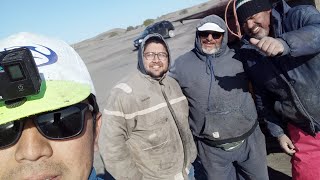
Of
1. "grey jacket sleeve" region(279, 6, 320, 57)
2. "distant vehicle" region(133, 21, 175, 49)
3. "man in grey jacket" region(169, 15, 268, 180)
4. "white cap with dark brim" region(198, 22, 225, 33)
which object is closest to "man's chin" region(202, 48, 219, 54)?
"man in grey jacket" region(169, 15, 268, 180)

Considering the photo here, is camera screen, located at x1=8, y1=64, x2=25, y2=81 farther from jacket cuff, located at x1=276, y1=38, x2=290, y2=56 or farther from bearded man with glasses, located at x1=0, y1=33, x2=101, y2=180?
jacket cuff, located at x1=276, y1=38, x2=290, y2=56

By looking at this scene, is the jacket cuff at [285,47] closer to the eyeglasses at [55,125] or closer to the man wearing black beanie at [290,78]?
the man wearing black beanie at [290,78]

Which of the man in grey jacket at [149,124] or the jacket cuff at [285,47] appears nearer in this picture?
the jacket cuff at [285,47]

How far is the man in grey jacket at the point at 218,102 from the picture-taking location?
3.18 metres

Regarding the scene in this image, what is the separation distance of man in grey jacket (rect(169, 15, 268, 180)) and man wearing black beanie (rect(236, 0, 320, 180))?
0.22 m

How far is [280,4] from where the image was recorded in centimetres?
259

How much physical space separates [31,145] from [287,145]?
245 centimetres

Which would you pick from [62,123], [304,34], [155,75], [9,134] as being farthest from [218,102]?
[9,134]

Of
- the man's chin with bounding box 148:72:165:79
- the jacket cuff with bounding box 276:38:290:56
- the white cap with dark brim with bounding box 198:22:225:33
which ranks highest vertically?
the jacket cuff with bounding box 276:38:290:56

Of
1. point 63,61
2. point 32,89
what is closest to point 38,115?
point 32,89

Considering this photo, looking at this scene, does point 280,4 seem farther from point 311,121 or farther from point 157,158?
point 157,158

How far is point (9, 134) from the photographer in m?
1.09

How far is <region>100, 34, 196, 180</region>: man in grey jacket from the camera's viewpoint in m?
3.00

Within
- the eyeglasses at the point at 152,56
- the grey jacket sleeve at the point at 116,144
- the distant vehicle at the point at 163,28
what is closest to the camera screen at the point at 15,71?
the grey jacket sleeve at the point at 116,144
